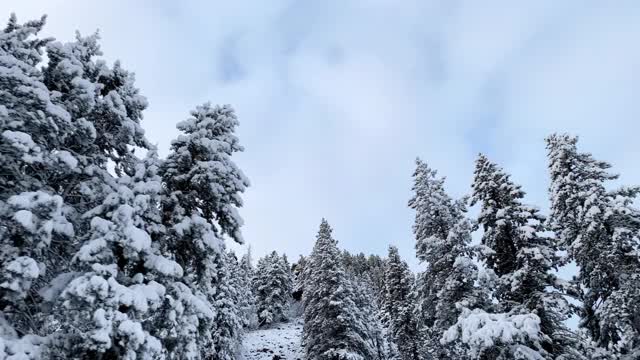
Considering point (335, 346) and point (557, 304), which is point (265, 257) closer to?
point (335, 346)

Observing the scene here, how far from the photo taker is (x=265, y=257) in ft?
268

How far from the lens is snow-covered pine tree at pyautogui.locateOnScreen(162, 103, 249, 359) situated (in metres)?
11.6

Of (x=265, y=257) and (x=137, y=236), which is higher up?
(x=265, y=257)

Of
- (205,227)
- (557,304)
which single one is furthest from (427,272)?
(205,227)

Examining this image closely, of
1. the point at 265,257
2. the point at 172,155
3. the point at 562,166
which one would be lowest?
the point at 172,155

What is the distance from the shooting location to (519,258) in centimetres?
1895

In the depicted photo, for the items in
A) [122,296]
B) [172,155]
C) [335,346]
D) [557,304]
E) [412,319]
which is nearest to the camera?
[122,296]

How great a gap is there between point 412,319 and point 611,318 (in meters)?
22.4

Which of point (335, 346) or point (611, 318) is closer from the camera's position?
point (611, 318)

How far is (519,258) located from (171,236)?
14144mm

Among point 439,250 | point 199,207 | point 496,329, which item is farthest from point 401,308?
point 199,207

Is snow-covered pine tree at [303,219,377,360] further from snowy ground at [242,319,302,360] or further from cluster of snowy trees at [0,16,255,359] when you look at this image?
snowy ground at [242,319,302,360]

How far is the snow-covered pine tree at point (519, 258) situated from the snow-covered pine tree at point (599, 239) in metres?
1.53

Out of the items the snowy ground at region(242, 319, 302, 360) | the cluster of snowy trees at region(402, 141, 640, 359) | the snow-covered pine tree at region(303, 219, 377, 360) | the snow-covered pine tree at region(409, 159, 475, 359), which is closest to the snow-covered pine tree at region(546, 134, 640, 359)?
the cluster of snowy trees at region(402, 141, 640, 359)
